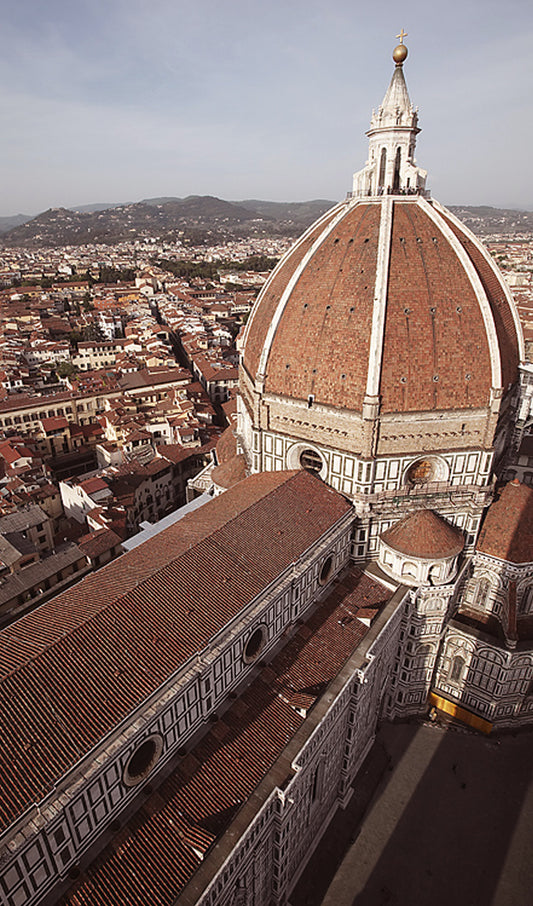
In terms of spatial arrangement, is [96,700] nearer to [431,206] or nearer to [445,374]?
[445,374]

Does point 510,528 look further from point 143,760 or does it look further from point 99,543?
point 99,543

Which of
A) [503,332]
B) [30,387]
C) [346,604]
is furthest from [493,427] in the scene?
[30,387]

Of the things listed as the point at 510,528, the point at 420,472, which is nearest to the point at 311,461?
the point at 420,472

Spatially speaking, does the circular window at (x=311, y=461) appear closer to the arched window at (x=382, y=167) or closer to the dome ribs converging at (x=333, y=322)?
the dome ribs converging at (x=333, y=322)

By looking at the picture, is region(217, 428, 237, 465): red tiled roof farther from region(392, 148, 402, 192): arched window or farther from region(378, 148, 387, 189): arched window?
region(392, 148, 402, 192): arched window

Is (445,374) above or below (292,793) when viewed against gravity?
above

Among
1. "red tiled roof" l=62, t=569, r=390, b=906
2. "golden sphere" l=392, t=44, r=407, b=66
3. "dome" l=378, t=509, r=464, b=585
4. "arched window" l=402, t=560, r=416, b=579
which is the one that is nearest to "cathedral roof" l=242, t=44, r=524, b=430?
"golden sphere" l=392, t=44, r=407, b=66
